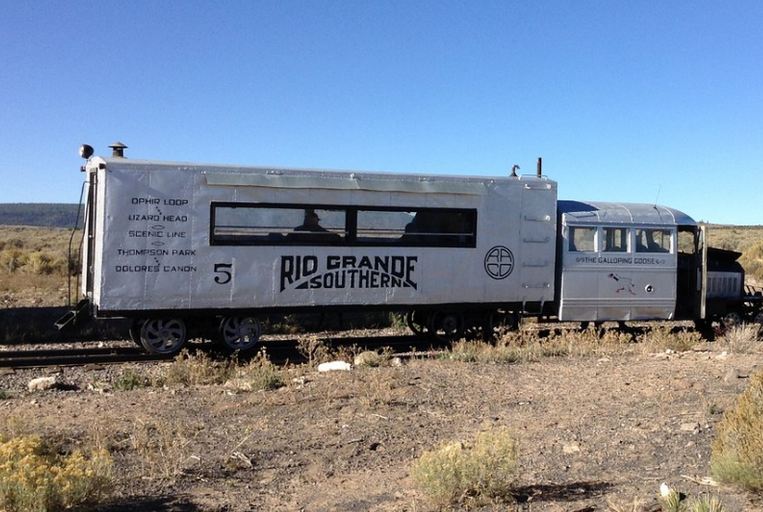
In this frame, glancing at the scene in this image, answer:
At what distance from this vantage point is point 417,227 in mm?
13297

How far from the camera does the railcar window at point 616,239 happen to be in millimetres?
14312

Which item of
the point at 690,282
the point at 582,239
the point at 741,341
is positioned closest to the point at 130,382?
the point at 582,239

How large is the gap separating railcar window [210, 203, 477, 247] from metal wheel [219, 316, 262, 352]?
130 cm

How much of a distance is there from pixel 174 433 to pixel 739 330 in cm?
1041

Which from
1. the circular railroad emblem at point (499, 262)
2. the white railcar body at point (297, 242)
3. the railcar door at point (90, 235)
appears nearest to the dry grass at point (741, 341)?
the white railcar body at point (297, 242)

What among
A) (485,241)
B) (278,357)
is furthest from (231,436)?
(485,241)

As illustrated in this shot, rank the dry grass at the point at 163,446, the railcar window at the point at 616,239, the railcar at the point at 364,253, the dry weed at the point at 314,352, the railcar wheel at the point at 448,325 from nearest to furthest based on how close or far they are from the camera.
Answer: the dry grass at the point at 163,446 < the dry weed at the point at 314,352 < the railcar at the point at 364,253 < the railcar wheel at the point at 448,325 < the railcar window at the point at 616,239

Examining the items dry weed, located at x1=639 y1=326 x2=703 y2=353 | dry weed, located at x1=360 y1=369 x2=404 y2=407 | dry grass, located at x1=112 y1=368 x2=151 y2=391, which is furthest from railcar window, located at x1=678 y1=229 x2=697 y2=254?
dry grass, located at x1=112 y1=368 x2=151 y2=391

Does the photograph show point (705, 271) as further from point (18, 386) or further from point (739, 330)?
point (18, 386)

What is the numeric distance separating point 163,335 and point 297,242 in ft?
8.30

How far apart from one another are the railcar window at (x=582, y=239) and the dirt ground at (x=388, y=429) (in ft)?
12.1

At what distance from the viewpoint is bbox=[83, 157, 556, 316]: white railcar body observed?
37.9 ft

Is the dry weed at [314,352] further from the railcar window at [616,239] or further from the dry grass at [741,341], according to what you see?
the dry grass at [741,341]

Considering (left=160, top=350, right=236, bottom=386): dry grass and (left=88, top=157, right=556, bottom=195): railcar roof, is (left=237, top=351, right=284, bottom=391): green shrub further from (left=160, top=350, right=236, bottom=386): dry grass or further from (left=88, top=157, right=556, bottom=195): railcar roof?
(left=88, top=157, right=556, bottom=195): railcar roof
